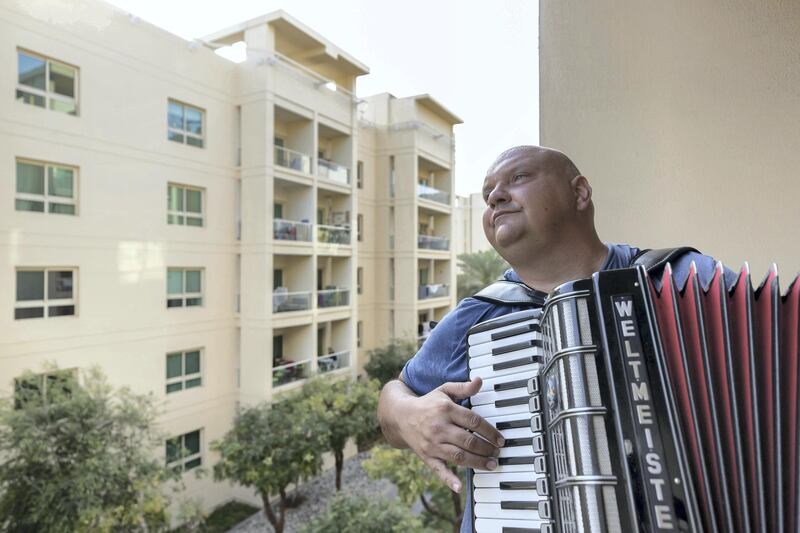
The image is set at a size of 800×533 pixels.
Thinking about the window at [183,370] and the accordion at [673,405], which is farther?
the window at [183,370]

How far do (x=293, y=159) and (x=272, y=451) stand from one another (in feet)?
11.7

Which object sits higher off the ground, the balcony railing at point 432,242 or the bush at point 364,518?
the balcony railing at point 432,242

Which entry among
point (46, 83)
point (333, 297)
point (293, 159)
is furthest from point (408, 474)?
point (46, 83)

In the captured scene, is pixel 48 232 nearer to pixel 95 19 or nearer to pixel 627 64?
pixel 95 19

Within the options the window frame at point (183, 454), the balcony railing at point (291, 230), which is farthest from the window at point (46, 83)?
the window frame at point (183, 454)

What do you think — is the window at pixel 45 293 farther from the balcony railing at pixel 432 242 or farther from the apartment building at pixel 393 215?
the balcony railing at pixel 432 242

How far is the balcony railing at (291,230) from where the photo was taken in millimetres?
5508

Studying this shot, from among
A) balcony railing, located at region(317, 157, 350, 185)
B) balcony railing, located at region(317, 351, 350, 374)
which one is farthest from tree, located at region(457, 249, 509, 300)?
balcony railing, located at region(317, 157, 350, 185)

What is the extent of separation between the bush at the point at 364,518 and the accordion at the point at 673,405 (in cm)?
272

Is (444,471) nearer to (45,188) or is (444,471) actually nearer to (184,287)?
(45,188)

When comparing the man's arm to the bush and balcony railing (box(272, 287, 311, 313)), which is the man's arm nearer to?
the bush

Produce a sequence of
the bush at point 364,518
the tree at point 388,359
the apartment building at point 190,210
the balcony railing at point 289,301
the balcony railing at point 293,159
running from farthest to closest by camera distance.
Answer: the tree at point 388,359, the balcony railing at point 293,159, the balcony railing at point 289,301, the apartment building at point 190,210, the bush at point 364,518

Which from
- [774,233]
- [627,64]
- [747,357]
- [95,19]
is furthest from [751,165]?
[95,19]

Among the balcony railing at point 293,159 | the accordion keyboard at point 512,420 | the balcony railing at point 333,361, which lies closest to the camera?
the accordion keyboard at point 512,420
